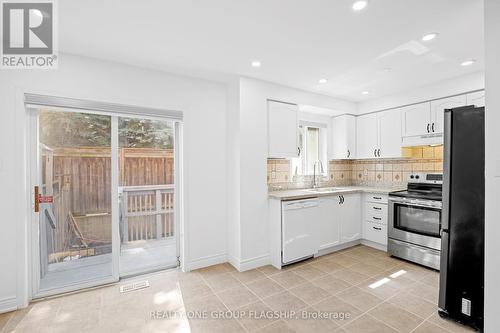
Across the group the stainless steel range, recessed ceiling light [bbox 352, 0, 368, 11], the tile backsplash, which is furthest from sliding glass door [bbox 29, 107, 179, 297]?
the stainless steel range

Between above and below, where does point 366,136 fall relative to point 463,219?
above

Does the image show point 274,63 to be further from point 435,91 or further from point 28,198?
point 28,198

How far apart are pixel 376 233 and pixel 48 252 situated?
→ 4322 millimetres

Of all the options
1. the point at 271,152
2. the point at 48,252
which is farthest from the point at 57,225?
the point at 271,152

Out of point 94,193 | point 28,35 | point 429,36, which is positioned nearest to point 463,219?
point 429,36

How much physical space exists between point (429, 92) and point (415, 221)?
1848mm

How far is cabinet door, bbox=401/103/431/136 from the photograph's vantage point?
3.44 metres

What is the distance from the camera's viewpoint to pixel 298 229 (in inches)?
126

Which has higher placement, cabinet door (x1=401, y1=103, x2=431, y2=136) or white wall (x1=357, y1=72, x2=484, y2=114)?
white wall (x1=357, y1=72, x2=484, y2=114)

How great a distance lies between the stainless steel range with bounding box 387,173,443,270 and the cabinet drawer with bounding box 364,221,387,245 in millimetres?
129

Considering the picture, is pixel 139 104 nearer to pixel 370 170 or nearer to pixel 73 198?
pixel 73 198

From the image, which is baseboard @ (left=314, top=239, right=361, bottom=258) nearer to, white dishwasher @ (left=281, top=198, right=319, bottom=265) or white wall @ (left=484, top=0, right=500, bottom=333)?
white dishwasher @ (left=281, top=198, right=319, bottom=265)

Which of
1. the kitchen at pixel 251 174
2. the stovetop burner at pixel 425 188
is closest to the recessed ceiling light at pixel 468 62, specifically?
the kitchen at pixel 251 174

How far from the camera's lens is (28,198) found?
7.59 feet
